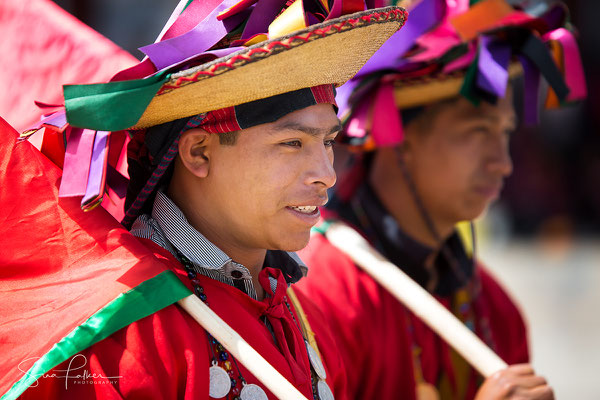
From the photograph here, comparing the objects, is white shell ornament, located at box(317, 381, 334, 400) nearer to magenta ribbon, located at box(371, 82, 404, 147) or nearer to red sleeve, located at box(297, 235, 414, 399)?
red sleeve, located at box(297, 235, 414, 399)

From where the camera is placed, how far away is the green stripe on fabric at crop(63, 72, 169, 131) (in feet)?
5.40

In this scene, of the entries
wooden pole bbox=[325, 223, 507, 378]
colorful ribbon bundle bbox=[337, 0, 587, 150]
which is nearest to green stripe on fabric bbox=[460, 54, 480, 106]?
colorful ribbon bundle bbox=[337, 0, 587, 150]

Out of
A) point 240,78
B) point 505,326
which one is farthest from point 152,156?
point 505,326

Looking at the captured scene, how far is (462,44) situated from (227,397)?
5.10 feet

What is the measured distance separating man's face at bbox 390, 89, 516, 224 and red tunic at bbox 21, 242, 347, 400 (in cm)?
128

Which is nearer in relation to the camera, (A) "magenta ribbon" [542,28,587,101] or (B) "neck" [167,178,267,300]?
(B) "neck" [167,178,267,300]

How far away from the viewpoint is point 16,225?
5.80 ft

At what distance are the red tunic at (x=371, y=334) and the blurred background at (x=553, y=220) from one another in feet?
9.66

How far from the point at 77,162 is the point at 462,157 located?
5.42ft

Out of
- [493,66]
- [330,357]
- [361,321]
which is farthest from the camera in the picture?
[361,321]

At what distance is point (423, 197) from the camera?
3.13 metres

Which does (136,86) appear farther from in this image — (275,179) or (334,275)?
(334,275)

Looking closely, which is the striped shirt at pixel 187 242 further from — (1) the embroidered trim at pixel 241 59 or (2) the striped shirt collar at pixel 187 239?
(1) the embroidered trim at pixel 241 59

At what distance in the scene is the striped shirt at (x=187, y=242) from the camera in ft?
6.16
